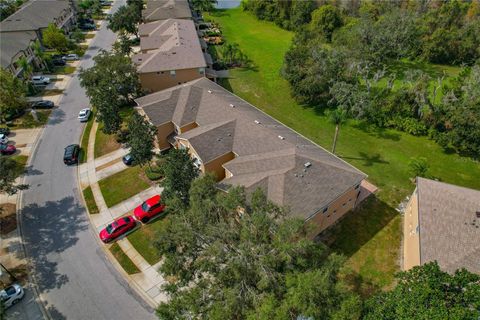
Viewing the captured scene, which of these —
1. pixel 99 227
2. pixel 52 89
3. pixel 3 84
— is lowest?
pixel 99 227

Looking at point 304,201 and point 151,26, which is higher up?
point 151,26

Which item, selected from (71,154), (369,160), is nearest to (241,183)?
(369,160)

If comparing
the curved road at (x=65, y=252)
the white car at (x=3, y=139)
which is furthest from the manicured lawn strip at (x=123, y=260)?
the white car at (x=3, y=139)

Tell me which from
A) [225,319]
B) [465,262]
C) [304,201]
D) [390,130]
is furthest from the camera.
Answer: [390,130]

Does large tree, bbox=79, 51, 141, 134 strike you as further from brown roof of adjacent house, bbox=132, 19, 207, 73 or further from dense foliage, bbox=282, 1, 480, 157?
dense foliage, bbox=282, 1, 480, 157

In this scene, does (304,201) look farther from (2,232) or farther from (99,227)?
(2,232)

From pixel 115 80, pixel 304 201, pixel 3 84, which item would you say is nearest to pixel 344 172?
pixel 304 201

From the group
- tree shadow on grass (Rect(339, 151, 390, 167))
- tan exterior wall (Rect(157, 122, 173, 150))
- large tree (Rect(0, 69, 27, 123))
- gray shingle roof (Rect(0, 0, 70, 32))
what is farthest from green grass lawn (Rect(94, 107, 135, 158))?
gray shingle roof (Rect(0, 0, 70, 32))

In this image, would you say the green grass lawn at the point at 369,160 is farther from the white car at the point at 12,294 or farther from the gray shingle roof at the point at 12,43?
the gray shingle roof at the point at 12,43
